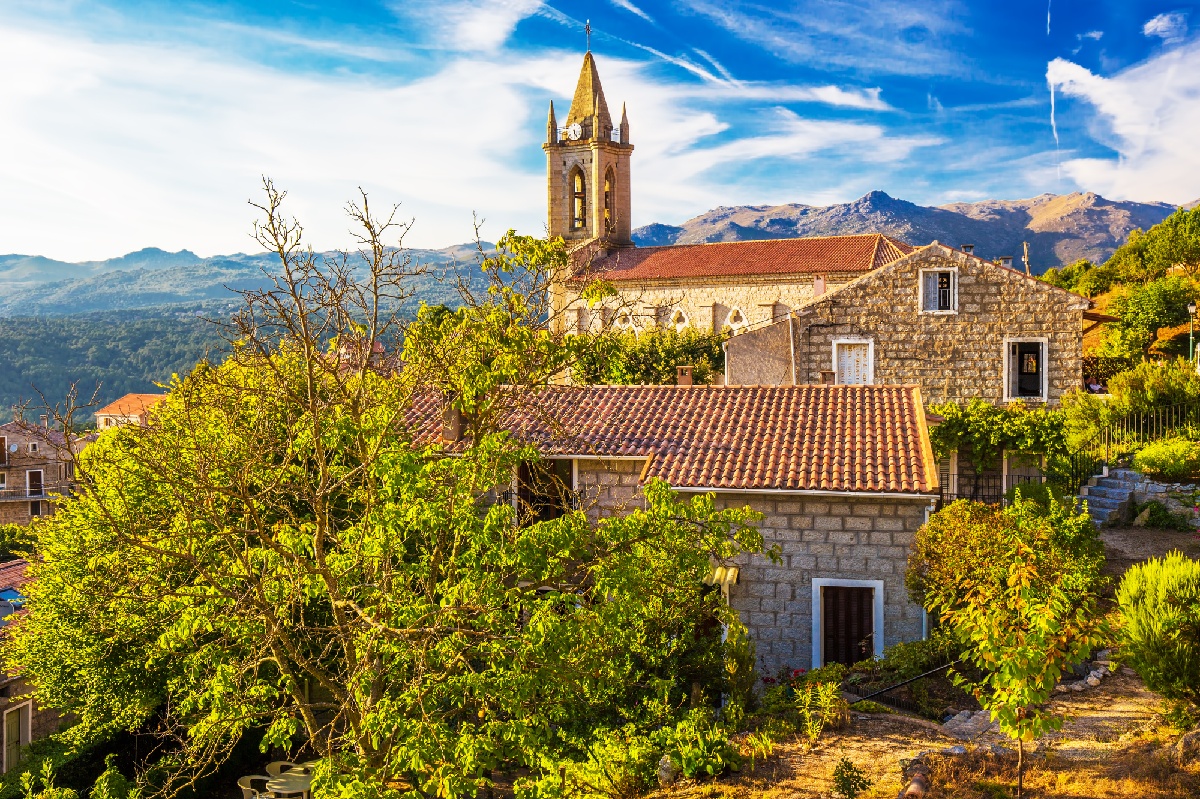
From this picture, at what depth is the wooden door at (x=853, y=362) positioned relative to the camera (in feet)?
81.5

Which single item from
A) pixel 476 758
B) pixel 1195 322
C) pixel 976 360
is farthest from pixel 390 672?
pixel 1195 322

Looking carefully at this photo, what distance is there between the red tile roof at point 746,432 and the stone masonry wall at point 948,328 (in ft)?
24.7

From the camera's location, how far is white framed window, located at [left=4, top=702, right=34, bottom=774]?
1770cm

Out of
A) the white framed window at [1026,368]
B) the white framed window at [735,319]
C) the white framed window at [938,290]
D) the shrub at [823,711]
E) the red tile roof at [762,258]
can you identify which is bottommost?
the shrub at [823,711]

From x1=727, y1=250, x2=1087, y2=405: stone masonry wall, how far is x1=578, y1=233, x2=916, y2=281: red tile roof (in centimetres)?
1828

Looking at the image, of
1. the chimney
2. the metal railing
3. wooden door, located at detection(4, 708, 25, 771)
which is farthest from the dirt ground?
wooden door, located at detection(4, 708, 25, 771)

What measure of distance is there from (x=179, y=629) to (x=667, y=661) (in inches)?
232

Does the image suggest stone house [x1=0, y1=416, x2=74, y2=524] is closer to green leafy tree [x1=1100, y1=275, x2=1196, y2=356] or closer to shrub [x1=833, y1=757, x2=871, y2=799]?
green leafy tree [x1=1100, y1=275, x2=1196, y2=356]

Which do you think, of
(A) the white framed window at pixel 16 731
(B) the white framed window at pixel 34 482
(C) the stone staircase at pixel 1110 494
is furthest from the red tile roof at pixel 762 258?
(B) the white framed window at pixel 34 482

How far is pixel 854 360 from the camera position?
81.9 feet

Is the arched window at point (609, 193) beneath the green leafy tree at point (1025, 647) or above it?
above

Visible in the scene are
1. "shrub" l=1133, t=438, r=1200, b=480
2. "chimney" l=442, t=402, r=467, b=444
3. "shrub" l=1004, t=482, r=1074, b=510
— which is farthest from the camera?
"shrub" l=1133, t=438, r=1200, b=480

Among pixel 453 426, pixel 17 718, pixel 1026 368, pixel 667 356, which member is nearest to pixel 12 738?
pixel 17 718

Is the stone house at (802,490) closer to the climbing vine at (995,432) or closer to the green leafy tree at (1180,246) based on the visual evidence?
the climbing vine at (995,432)
